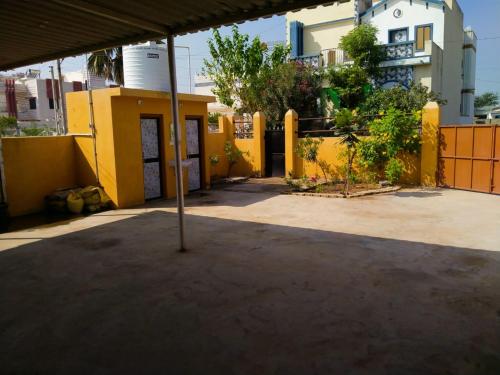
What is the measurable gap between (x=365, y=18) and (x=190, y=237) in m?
18.5

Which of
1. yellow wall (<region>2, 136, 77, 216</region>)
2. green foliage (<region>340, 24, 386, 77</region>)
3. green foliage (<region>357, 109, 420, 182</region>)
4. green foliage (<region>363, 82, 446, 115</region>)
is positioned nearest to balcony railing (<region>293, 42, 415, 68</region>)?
green foliage (<region>340, 24, 386, 77</region>)

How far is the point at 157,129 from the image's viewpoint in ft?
A: 32.8

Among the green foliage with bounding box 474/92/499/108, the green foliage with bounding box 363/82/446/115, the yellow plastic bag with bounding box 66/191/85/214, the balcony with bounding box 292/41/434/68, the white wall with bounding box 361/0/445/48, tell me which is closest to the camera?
the yellow plastic bag with bounding box 66/191/85/214

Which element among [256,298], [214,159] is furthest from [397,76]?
[256,298]

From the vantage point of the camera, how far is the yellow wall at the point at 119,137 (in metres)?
8.78

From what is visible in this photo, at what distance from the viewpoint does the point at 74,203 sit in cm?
861

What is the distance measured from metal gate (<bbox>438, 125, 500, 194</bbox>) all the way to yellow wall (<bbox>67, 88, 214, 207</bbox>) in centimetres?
731

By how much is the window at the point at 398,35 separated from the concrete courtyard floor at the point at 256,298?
598 inches

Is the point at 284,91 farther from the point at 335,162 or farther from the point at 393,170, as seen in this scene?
the point at 393,170

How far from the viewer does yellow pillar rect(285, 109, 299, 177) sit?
509 inches

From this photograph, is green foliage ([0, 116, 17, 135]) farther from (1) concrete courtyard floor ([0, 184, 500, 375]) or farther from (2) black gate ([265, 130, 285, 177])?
(1) concrete courtyard floor ([0, 184, 500, 375])

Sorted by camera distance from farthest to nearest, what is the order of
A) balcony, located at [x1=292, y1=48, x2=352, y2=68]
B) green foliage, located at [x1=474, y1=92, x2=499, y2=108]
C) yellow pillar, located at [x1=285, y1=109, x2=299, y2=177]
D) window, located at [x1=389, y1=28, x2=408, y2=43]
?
1. green foliage, located at [x1=474, y1=92, x2=499, y2=108]
2. balcony, located at [x1=292, y1=48, x2=352, y2=68]
3. window, located at [x1=389, y1=28, x2=408, y2=43]
4. yellow pillar, located at [x1=285, y1=109, x2=299, y2=177]

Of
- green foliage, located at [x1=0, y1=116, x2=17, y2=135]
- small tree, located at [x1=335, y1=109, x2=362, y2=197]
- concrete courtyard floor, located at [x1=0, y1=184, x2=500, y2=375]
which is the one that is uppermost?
green foliage, located at [x1=0, y1=116, x2=17, y2=135]

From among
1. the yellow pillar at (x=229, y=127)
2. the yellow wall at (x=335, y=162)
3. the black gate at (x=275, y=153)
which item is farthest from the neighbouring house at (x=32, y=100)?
the yellow wall at (x=335, y=162)
